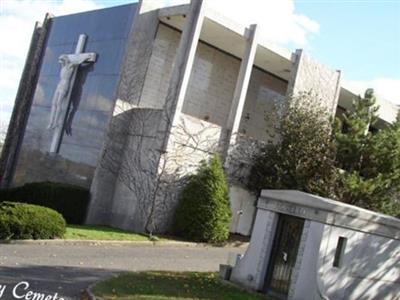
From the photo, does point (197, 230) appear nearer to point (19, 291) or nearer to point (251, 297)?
point (251, 297)

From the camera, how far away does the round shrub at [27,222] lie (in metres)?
15.3

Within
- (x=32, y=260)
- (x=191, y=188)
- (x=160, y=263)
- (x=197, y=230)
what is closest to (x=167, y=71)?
(x=191, y=188)

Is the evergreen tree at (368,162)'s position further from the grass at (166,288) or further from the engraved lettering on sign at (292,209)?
the grass at (166,288)

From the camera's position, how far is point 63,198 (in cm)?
2075

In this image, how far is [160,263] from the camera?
1515cm

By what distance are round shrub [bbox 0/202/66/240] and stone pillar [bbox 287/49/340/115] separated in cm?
1152

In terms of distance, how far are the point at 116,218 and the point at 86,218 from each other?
1.13m

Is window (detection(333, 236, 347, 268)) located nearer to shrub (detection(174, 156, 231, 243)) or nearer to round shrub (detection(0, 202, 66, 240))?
round shrub (detection(0, 202, 66, 240))

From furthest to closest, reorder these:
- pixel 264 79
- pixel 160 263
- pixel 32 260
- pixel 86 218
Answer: pixel 264 79
pixel 86 218
pixel 160 263
pixel 32 260

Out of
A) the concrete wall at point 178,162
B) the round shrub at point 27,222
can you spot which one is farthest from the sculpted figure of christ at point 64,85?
the round shrub at point 27,222

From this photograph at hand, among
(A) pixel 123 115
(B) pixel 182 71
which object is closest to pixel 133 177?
(A) pixel 123 115

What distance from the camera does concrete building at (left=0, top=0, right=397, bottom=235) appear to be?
20.7 metres

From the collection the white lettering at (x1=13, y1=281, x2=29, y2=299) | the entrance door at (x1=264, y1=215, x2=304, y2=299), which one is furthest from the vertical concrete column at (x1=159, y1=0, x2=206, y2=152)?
the white lettering at (x1=13, y1=281, x2=29, y2=299)

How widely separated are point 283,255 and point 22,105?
2093 centimetres
